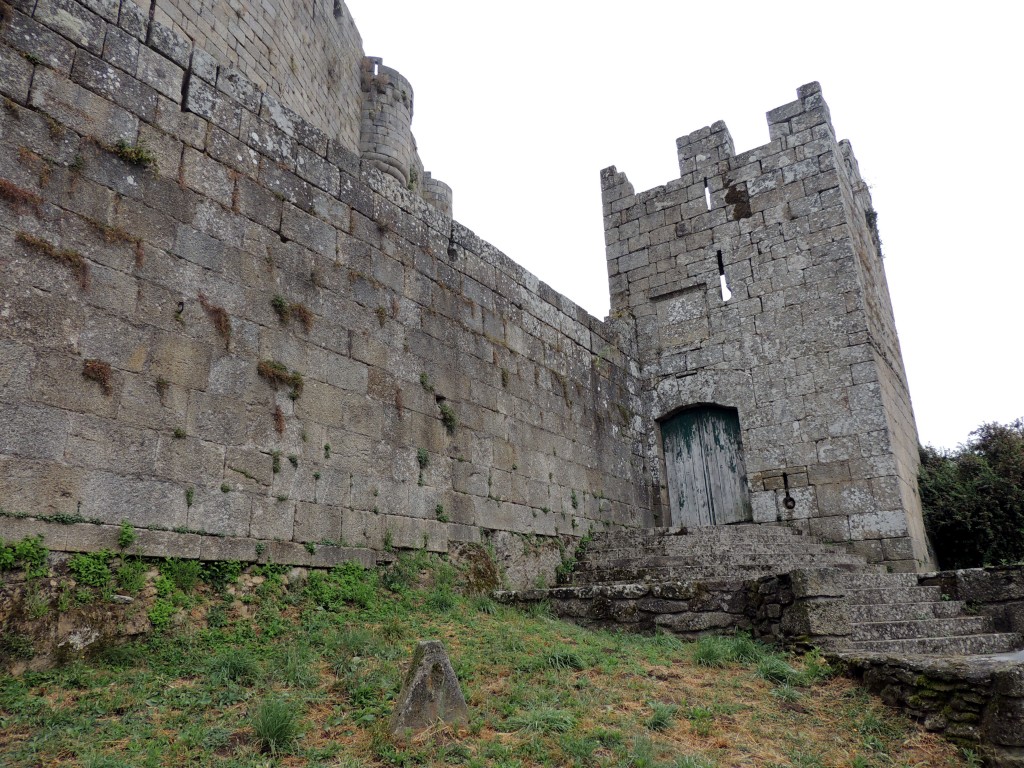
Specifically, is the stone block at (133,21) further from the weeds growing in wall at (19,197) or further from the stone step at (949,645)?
the stone step at (949,645)

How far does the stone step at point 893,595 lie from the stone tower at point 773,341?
2449 mm

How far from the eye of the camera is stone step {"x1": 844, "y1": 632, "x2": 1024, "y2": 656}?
18.8 feet

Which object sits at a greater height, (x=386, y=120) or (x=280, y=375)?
(x=386, y=120)

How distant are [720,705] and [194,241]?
196 inches

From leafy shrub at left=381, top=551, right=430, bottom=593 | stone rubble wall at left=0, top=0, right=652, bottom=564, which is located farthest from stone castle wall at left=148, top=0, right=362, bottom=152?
leafy shrub at left=381, top=551, right=430, bottom=593

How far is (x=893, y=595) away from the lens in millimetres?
6688

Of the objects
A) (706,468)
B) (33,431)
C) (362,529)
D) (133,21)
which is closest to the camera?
(33,431)

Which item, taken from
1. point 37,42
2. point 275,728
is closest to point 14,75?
point 37,42

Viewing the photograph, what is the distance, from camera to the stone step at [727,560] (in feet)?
26.2

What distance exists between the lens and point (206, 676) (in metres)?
4.46

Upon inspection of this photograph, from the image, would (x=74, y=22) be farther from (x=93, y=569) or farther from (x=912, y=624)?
(x=912, y=624)

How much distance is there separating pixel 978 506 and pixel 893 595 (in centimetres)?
468

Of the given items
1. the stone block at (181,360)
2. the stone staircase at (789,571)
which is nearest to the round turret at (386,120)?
the stone staircase at (789,571)

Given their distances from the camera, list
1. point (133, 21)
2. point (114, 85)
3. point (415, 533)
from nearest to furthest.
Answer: point (114, 85) < point (133, 21) < point (415, 533)
